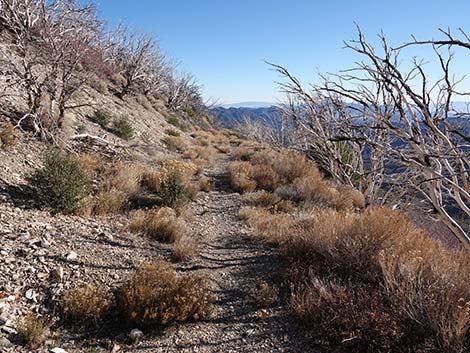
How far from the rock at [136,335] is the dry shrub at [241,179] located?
671cm

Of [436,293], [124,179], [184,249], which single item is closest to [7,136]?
[124,179]

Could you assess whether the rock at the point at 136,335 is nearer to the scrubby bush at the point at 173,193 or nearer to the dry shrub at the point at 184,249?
the dry shrub at the point at 184,249

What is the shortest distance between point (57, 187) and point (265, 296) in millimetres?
3777

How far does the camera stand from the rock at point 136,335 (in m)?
3.40

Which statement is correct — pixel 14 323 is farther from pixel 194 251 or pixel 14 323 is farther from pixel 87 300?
pixel 194 251

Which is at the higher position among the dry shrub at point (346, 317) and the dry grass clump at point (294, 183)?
the dry grass clump at point (294, 183)

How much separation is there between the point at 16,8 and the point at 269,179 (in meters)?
9.20

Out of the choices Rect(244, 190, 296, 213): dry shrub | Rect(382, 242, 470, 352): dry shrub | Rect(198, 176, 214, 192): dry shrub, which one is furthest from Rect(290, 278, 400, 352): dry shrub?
Rect(198, 176, 214, 192): dry shrub

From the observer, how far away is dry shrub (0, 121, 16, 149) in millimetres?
6824

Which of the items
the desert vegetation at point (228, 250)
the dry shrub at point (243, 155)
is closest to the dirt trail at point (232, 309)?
the desert vegetation at point (228, 250)

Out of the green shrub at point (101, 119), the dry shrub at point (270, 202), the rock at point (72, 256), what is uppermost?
the green shrub at point (101, 119)

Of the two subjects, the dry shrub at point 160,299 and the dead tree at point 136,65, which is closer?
the dry shrub at point 160,299

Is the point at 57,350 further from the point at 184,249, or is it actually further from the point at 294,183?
the point at 294,183

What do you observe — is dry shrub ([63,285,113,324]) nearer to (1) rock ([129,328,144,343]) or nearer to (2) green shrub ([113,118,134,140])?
(1) rock ([129,328,144,343])
